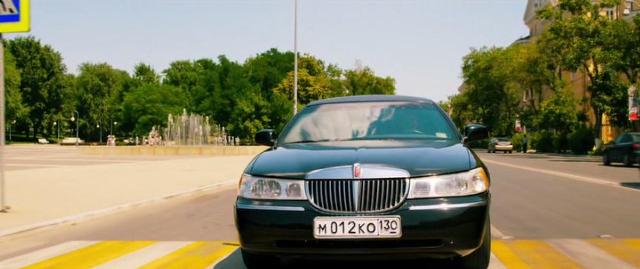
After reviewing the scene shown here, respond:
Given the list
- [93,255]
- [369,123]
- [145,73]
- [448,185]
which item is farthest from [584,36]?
[145,73]

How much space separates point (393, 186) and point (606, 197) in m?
9.52

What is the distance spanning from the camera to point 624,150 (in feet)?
90.3

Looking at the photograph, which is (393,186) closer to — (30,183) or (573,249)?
(573,249)

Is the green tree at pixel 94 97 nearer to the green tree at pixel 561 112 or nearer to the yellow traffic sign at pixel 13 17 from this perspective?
the green tree at pixel 561 112

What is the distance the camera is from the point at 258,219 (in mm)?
4719

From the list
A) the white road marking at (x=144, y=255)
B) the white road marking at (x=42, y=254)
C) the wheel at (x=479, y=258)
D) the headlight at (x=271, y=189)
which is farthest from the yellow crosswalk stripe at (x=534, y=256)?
the white road marking at (x=42, y=254)

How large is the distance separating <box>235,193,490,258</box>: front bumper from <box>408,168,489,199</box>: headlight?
47 mm

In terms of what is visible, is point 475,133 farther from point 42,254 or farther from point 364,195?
point 42,254

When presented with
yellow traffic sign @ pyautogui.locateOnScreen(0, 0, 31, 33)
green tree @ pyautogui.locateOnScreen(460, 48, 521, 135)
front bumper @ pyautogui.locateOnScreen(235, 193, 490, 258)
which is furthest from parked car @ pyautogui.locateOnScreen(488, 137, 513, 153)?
front bumper @ pyautogui.locateOnScreen(235, 193, 490, 258)

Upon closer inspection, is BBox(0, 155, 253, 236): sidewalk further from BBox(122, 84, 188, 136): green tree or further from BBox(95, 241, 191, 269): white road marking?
Answer: BBox(122, 84, 188, 136): green tree

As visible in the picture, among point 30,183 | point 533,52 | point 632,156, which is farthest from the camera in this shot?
point 533,52

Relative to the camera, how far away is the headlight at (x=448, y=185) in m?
4.60

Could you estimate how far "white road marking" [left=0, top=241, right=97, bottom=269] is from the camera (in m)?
6.41

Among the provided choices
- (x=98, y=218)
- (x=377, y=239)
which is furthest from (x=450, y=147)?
(x=98, y=218)
